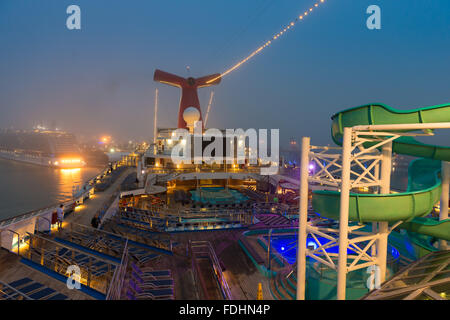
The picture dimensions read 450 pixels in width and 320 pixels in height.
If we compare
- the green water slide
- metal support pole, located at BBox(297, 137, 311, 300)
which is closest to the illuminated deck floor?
metal support pole, located at BBox(297, 137, 311, 300)

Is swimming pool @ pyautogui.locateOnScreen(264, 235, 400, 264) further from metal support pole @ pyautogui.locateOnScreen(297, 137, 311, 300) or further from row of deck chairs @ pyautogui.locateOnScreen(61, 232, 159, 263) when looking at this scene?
row of deck chairs @ pyautogui.locateOnScreen(61, 232, 159, 263)

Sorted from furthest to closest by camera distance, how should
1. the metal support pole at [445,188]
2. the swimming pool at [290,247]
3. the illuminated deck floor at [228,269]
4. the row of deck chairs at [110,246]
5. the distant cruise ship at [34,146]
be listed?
the distant cruise ship at [34,146] → the swimming pool at [290,247] → the row of deck chairs at [110,246] → the metal support pole at [445,188] → the illuminated deck floor at [228,269]

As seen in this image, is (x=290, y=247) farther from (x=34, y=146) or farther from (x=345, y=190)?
(x=34, y=146)

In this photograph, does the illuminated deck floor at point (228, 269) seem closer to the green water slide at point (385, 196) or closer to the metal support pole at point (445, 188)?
the green water slide at point (385, 196)

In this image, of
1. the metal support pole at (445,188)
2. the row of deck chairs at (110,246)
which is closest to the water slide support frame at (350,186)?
the metal support pole at (445,188)
